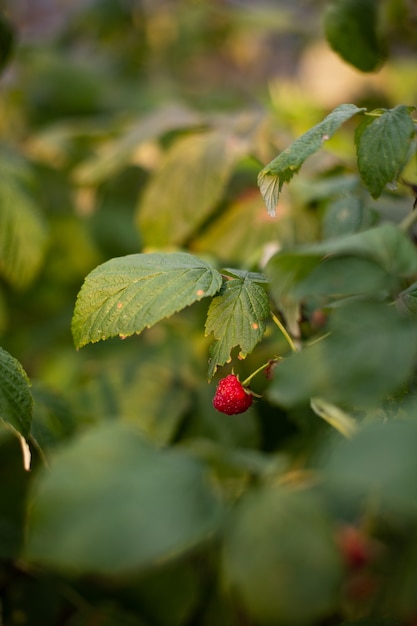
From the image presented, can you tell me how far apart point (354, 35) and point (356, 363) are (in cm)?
65

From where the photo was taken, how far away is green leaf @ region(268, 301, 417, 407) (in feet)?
1.24

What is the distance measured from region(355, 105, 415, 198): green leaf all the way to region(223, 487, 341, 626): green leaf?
0.96 feet

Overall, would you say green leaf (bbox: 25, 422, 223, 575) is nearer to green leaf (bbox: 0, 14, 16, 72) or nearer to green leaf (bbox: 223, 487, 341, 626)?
green leaf (bbox: 223, 487, 341, 626)

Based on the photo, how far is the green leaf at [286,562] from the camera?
349 millimetres

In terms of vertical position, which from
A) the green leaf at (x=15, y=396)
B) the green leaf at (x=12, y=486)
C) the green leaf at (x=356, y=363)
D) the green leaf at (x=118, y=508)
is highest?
the green leaf at (x=356, y=363)

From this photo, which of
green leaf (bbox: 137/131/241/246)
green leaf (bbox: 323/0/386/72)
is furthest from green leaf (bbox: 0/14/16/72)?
green leaf (bbox: 323/0/386/72)

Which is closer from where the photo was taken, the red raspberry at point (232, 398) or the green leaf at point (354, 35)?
the red raspberry at point (232, 398)

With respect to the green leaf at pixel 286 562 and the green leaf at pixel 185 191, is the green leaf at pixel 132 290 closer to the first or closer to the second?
Result: the green leaf at pixel 286 562

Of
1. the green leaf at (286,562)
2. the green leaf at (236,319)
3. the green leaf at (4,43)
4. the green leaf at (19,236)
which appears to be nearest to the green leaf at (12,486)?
the green leaf at (19,236)

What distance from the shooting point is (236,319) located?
552mm

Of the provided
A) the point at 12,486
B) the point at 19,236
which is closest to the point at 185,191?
the point at 19,236

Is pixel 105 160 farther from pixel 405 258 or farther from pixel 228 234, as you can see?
pixel 405 258

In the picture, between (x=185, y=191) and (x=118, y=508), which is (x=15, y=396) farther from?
(x=185, y=191)

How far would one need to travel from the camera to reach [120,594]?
33.4 inches
